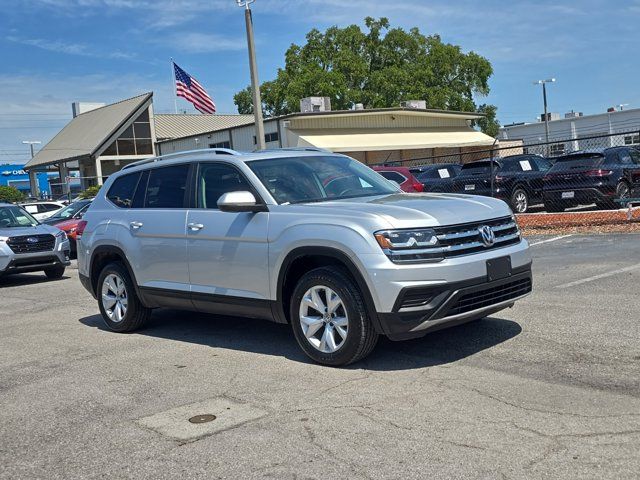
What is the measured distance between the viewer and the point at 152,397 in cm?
548

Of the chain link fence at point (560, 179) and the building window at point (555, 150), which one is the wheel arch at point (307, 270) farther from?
the building window at point (555, 150)

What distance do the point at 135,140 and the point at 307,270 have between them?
44.2 m

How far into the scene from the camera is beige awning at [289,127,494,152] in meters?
35.2

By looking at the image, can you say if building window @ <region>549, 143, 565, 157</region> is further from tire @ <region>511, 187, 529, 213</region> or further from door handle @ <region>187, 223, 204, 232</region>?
door handle @ <region>187, 223, 204, 232</region>

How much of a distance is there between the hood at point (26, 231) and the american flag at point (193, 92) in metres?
18.0

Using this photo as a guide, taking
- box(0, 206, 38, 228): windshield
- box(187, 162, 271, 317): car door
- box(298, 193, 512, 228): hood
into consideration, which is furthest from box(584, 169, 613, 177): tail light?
box(0, 206, 38, 228): windshield

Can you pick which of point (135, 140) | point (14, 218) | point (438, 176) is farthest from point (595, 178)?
point (135, 140)

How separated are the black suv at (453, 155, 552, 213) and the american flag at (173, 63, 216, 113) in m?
15.7

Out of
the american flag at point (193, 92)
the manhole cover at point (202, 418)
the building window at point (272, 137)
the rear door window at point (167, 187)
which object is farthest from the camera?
the building window at point (272, 137)

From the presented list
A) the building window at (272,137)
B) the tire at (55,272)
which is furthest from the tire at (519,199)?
the building window at (272,137)

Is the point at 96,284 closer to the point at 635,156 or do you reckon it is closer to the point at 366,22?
the point at 635,156

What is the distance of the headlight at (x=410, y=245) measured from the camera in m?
5.44

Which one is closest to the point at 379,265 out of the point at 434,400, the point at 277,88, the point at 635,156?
the point at 434,400

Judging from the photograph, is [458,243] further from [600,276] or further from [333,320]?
[600,276]
